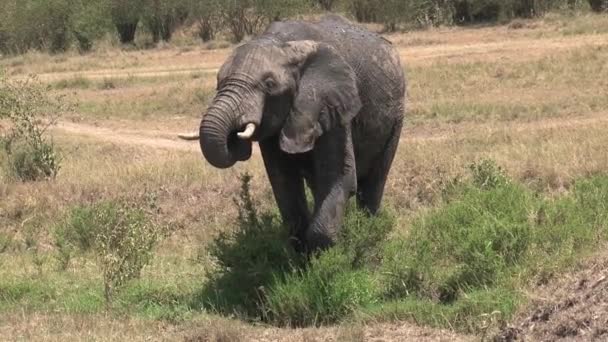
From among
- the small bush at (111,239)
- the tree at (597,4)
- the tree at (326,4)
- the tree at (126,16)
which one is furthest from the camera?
the tree at (326,4)

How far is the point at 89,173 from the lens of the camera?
47.5ft

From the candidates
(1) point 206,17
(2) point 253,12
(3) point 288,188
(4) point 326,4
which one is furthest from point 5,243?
(4) point 326,4

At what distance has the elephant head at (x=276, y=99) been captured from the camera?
7031 mm

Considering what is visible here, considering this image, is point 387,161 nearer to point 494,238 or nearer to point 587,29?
point 494,238

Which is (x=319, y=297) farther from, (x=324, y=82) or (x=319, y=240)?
(x=324, y=82)

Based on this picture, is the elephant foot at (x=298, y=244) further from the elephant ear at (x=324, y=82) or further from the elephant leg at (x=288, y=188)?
the elephant ear at (x=324, y=82)

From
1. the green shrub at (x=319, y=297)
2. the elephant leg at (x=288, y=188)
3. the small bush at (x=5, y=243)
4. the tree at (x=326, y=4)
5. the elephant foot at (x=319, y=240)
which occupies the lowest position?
the tree at (x=326, y=4)

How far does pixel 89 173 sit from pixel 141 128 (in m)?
8.31

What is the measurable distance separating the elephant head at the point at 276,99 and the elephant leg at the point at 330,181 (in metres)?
0.19

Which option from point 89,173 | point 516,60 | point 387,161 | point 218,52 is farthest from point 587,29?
point 387,161

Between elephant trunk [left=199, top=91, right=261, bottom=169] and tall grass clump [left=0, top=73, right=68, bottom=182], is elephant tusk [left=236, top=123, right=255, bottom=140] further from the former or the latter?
tall grass clump [left=0, top=73, right=68, bottom=182]

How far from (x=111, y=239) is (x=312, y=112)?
8.92 feet

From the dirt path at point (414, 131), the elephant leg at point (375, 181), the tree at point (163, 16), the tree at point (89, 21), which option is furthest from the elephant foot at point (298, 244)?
the tree at point (163, 16)

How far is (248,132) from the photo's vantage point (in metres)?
7.07
